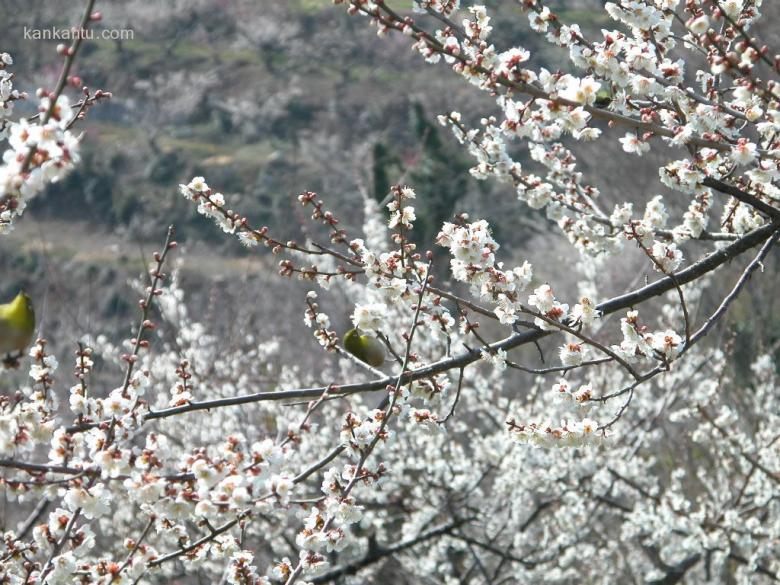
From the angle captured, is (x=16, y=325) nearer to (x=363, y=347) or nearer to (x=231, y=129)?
(x=363, y=347)

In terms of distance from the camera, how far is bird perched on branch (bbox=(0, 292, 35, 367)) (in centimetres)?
228

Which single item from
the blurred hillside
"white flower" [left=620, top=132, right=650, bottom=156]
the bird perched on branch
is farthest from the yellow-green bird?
the blurred hillside

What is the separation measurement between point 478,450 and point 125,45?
44.0m

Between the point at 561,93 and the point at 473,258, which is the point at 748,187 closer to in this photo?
the point at 561,93

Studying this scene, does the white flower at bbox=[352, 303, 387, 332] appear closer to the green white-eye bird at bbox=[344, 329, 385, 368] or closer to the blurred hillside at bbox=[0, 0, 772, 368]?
the green white-eye bird at bbox=[344, 329, 385, 368]

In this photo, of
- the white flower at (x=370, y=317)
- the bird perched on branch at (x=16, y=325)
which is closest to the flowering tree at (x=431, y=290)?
the white flower at (x=370, y=317)

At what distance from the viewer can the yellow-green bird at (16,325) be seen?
228 cm

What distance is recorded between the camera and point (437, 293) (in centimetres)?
298

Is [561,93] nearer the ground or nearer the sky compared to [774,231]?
nearer the sky

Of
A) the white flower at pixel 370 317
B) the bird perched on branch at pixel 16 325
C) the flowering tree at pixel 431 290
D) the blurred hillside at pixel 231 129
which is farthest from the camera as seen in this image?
the blurred hillside at pixel 231 129

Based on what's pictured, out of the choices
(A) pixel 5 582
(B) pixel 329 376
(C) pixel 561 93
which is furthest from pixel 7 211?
(B) pixel 329 376

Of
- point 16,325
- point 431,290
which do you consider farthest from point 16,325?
point 431,290

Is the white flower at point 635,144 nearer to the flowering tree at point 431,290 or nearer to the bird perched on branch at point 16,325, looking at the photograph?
the flowering tree at point 431,290

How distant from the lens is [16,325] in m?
2.29
